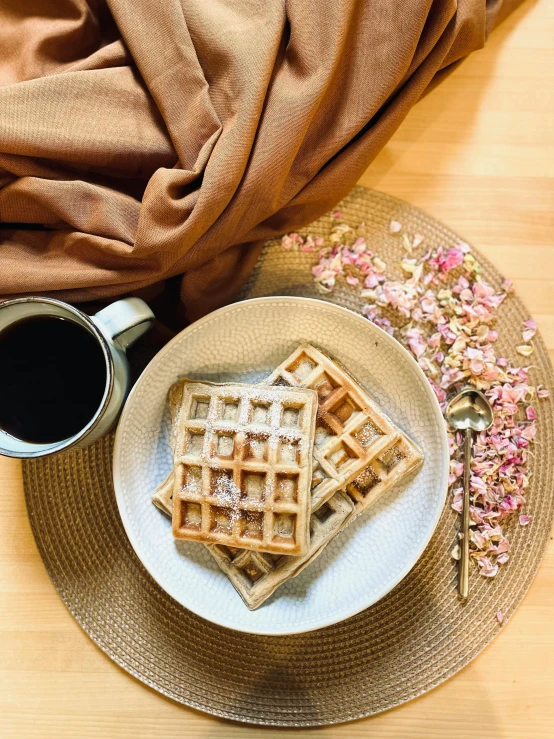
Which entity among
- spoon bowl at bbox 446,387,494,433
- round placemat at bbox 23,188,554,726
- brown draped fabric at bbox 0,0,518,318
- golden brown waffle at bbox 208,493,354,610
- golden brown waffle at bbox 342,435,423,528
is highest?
brown draped fabric at bbox 0,0,518,318

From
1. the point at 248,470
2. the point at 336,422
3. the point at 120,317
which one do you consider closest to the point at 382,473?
the point at 336,422

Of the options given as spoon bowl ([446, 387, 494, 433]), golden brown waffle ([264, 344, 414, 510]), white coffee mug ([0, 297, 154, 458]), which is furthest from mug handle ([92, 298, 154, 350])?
spoon bowl ([446, 387, 494, 433])

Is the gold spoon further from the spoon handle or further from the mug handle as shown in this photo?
the mug handle

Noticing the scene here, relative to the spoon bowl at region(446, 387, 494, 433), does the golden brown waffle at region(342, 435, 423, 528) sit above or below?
below

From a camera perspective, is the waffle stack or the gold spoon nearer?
the waffle stack

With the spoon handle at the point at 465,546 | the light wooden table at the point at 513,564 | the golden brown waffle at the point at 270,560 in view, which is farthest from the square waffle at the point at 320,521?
the light wooden table at the point at 513,564

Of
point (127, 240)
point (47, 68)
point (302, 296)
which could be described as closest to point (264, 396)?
point (302, 296)

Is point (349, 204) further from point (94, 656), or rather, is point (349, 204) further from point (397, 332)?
point (94, 656)

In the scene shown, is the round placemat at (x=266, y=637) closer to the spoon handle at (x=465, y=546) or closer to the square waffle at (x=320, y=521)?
the spoon handle at (x=465, y=546)

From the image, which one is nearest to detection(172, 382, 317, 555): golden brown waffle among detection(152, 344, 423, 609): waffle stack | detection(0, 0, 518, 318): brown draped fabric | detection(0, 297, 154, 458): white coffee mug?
detection(152, 344, 423, 609): waffle stack
